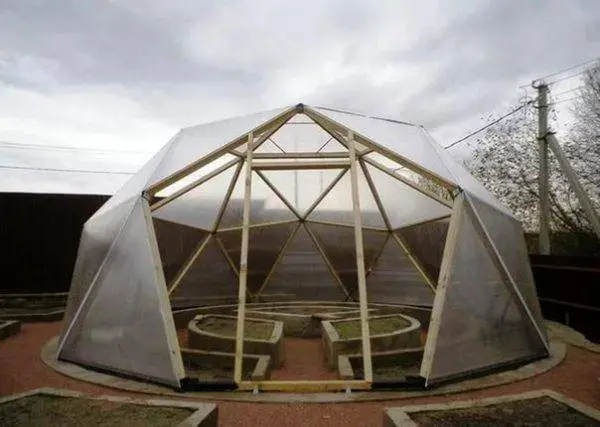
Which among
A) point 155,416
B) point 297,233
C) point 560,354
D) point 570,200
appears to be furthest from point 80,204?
point 570,200

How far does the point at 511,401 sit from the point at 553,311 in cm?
846

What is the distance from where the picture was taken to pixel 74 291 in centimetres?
870

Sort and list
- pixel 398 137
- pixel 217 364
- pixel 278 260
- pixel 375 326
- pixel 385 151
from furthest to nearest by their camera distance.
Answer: pixel 278 260
pixel 375 326
pixel 398 137
pixel 385 151
pixel 217 364

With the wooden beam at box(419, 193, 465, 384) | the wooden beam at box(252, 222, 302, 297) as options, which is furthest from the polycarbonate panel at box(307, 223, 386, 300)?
the wooden beam at box(419, 193, 465, 384)

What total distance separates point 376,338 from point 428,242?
5.54m

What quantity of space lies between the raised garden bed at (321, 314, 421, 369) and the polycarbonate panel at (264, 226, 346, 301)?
4402 mm

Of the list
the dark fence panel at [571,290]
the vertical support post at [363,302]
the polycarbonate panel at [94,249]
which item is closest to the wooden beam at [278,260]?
the polycarbonate panel at [94,249]

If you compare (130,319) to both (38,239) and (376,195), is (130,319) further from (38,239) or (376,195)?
(38,239)

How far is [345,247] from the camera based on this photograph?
1498 cm

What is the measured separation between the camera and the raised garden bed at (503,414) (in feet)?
14.8

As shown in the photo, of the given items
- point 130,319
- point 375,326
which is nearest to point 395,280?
point 375,326

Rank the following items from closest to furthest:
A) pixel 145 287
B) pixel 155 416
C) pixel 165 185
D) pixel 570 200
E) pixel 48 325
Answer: pixel 155 416 → pixel 145 287 → pixel 165 185 → pixel 48 325 → pixel 570 200

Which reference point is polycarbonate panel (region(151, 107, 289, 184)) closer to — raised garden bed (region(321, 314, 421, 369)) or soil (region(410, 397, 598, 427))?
raised garden bed (region(321, 314, 421, 369))

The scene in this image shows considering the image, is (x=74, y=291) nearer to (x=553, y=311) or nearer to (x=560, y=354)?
(x=560, y=354)
